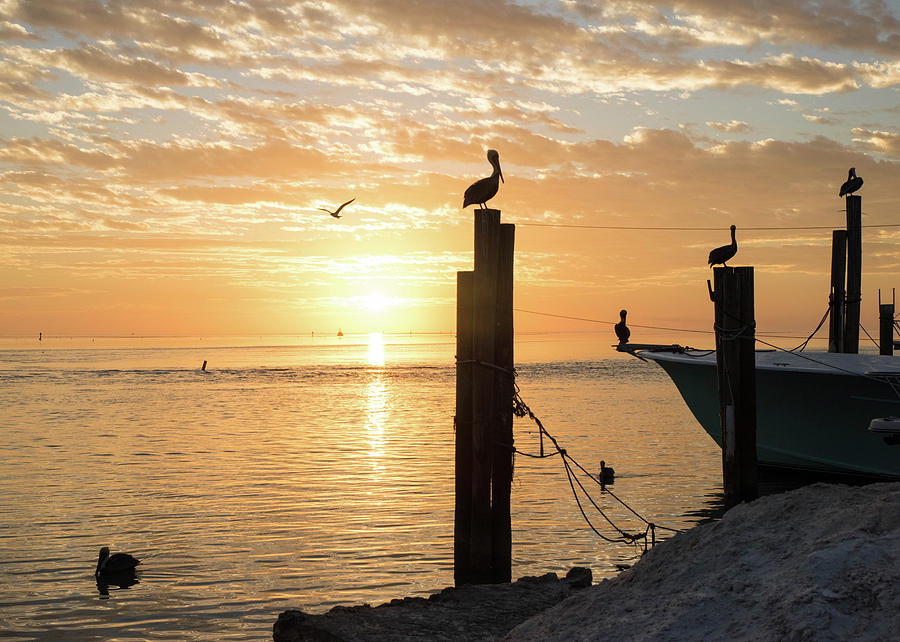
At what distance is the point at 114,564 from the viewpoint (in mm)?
10805

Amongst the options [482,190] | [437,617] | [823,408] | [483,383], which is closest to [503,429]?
[483,383]

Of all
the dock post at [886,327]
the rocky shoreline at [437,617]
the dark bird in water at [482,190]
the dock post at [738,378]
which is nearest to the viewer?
the rocky shoreline at [437,617]

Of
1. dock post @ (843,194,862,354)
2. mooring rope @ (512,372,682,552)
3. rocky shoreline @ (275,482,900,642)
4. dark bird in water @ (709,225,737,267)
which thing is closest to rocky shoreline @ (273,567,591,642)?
rocky shoreline @ (275,482,900,642)

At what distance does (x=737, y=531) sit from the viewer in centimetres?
614

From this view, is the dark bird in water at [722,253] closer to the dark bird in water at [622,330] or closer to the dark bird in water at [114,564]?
the dark bird in water at [622,330]

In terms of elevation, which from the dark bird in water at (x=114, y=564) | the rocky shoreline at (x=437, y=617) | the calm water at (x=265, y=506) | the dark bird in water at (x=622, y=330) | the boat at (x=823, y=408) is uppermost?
the dark bird in water at (x=622, y=330)

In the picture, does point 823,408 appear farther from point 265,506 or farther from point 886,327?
point 265,506

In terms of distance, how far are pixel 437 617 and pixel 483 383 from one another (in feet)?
7.95

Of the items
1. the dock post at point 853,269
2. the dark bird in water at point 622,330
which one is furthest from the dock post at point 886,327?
the dark bird in water at point 622,330

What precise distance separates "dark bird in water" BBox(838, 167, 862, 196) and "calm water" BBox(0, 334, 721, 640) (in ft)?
24.4

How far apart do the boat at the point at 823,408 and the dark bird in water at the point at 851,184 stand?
15.2 feet

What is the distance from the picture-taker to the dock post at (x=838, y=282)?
18.9 metres

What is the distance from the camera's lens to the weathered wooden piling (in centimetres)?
852

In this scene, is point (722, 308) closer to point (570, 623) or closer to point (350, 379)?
point (570, 623)
